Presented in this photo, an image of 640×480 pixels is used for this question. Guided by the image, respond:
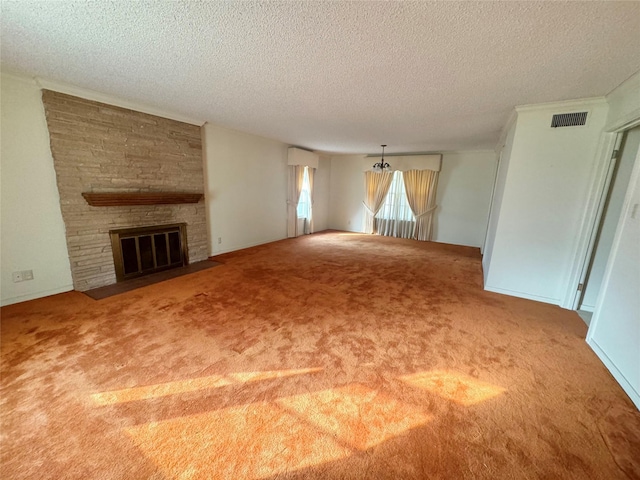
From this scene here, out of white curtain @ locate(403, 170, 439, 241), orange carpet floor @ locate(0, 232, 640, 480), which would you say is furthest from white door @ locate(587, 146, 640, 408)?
white curtain @ locate(403, 170, 439, 241)

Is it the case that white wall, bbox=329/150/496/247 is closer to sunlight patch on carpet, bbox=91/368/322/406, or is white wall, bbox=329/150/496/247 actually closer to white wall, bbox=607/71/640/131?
white wall, bbox=607/71/640/131

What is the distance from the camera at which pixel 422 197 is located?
6.60 metres

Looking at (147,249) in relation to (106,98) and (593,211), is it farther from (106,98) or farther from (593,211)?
(593,211)

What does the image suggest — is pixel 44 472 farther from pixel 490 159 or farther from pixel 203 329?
pixel 490 159

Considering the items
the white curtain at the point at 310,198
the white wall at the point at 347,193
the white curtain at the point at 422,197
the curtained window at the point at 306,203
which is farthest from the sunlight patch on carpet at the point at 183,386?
the white wall at the point at 347,193

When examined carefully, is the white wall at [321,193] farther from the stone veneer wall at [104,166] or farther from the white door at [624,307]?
the white door at [624,307]

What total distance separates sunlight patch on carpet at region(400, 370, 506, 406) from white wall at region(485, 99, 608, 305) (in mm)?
2060

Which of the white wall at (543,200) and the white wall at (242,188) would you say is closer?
the white wall at (543,200)

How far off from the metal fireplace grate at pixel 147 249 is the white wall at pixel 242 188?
2.15 ft

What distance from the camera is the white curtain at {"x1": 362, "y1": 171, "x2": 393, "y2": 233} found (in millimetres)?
7094

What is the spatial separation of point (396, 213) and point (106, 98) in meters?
6.31

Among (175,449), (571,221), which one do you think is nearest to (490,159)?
(571,221)

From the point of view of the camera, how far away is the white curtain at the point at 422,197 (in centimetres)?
646

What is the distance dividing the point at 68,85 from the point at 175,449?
12.0ft
